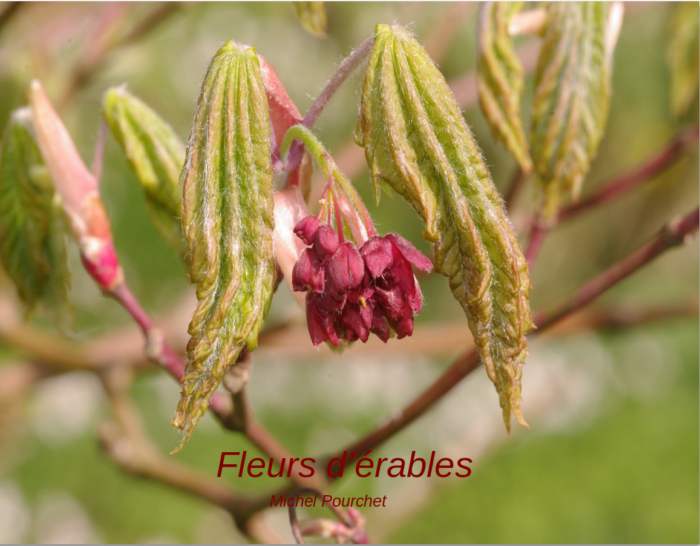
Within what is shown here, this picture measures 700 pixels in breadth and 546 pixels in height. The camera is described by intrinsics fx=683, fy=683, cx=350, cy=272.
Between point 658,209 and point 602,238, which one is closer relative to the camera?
point 658,209

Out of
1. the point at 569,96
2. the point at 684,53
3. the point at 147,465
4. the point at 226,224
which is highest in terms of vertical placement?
the point at 226,224

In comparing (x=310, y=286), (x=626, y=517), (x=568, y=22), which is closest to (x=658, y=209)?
(x=626, y=517)

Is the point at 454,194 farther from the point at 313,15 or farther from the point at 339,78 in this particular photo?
the point at 313,15

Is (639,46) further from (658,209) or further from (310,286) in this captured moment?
(310,286)

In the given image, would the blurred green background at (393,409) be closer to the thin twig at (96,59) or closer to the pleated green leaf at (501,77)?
the thin twig at (96,59)

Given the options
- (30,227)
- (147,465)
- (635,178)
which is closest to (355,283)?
(30,227)

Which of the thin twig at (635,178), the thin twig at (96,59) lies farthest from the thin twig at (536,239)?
the thin twig at (96,59)
